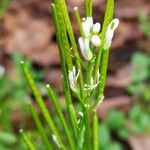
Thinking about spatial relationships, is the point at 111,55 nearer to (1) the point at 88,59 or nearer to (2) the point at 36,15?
(2) the point at 36,15

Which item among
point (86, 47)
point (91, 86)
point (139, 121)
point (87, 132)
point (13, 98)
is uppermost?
point (86, 47)

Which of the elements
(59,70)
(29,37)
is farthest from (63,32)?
(29,37)

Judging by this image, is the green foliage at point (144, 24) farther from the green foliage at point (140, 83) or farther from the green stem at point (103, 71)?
the green stem at point (103, 71)

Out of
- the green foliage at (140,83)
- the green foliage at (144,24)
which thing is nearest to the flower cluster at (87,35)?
the green foliage at (140,83)

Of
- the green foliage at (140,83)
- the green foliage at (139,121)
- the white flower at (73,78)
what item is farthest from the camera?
the green foliage at (140,83)

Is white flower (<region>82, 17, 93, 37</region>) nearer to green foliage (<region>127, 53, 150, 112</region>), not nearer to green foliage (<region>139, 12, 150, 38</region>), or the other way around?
green foliage (<region>127, 53, 150, 112</region>)

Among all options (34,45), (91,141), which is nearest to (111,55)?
(34,45)

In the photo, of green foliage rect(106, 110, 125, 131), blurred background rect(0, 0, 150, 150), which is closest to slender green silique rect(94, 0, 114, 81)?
blurred background rect(0, 0, 150, 150)

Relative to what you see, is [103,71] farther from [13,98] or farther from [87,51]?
[13,98]
